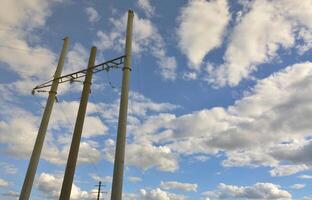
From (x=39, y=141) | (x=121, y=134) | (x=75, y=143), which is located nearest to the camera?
(x=121, y=134)

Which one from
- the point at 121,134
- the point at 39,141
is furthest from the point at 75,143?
the point at 39,141

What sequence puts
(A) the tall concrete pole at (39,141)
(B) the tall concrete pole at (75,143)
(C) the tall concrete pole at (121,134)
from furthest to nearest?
(A) the tall concrete pole at (39,141), (B) the tall concrete pole at (75,143), (C) the tall concrete pole at (121,134)

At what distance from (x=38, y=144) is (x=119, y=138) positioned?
9693 millimetres

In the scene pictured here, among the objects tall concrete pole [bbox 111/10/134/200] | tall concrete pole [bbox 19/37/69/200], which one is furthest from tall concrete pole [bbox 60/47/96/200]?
tall concrete pole [bbox 19/37/69/200]

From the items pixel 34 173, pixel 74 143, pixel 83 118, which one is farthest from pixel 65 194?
pixel 34 173

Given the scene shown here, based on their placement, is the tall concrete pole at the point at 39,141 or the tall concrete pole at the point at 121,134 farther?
the tall concrete pole at the point at 39,141

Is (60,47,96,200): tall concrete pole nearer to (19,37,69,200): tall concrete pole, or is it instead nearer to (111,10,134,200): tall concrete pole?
(111,10,134,200): tall concrete pole

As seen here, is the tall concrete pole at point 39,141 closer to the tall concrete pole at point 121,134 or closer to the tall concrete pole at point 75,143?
the tall concrete pole at point 75,143

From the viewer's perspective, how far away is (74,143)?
18.4m

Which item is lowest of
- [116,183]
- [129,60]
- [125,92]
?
[116,183]

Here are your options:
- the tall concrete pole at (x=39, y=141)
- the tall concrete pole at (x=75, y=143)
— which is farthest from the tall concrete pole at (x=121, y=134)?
the tall concrete pole at (x=39, y=141)

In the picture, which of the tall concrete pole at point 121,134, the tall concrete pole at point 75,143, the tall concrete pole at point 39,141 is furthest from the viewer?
the tall concrete pole at point 39,141

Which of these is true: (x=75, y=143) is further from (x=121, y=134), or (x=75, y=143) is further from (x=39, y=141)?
(x=39, y=141)

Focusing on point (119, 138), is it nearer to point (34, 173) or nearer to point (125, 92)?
point (125, 92)
